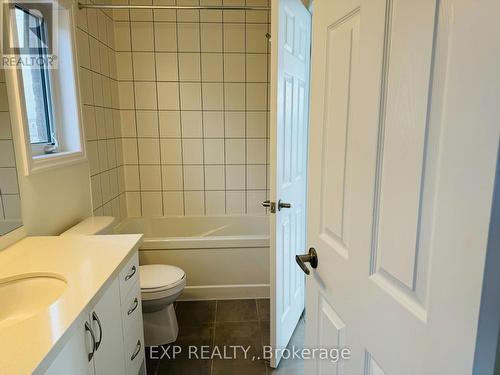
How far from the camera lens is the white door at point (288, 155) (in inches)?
63.4

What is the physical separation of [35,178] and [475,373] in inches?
68.1

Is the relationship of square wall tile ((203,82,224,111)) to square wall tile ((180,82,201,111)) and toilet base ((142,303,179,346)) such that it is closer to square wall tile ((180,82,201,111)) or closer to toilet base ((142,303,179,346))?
square wall tile ((180,82,201,111))

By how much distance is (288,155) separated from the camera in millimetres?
1854

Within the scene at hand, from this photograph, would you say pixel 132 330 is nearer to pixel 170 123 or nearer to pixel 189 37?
pixel 170 123

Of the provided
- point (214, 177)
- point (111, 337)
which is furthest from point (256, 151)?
point (111, 337)

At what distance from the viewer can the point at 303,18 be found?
6.21 ft

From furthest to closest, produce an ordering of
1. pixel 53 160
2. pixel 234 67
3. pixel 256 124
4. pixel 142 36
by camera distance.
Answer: pixel 256 124
pixel 234 67
pixel 142 36
pixel 53 160

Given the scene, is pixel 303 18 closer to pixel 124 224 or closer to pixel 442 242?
pixel 442 242

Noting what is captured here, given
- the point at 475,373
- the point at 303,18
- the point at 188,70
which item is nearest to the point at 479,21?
the point at 475,373

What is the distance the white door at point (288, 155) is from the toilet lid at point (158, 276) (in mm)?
642

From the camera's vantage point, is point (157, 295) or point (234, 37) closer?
point (157, 295)

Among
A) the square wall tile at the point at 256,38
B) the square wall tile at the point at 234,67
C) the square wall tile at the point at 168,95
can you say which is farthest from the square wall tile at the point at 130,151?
the square wall tile at the point at 256,38

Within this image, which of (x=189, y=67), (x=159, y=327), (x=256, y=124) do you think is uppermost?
(x=189, y=67)

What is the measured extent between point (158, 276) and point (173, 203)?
1115 mm
